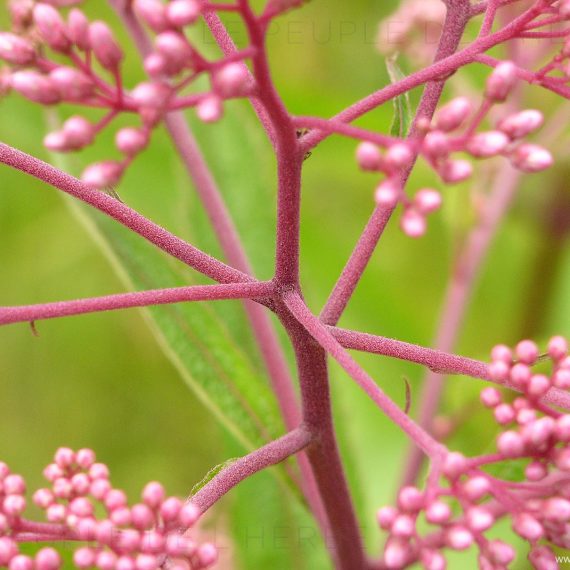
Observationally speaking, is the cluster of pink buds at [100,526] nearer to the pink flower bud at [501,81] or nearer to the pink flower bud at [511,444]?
the pink flower bud at [511,444]

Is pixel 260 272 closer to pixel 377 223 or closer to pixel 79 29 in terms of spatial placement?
pixel 377 223

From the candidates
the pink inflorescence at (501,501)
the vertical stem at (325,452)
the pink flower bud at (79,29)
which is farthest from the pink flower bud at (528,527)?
the pink flower bud at (79,29)

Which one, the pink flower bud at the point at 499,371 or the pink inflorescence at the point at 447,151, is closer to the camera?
the pink inflorescence at the point at 447,151

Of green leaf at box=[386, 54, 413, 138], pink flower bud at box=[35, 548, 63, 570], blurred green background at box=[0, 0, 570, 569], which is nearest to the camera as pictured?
pink flower bud at box=[35, 548, 63, 570]

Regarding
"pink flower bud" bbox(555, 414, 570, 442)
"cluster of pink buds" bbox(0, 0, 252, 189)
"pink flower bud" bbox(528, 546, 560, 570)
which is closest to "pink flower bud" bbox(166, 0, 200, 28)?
"cluster of pink buds" bbox(0, 0, 252, 189)

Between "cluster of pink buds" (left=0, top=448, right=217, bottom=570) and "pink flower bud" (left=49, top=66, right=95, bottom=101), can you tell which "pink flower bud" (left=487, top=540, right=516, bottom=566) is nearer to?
"cluster of pink buds" (left=0, top=448, right=217, bottom=570)

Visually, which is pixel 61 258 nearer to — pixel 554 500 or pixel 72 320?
pixel 72 320

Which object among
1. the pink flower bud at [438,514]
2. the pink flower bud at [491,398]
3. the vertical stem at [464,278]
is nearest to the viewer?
the pink flower bud at [438,514]

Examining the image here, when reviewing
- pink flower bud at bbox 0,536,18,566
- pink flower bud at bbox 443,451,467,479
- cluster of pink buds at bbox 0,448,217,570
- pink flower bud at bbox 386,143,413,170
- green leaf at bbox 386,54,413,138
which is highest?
pink flower bud at bbox 386,143,413,170
